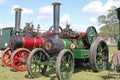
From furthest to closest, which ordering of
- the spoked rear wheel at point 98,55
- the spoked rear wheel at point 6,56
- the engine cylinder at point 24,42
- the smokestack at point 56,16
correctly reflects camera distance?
the spoked rear wheel at point 6,56, the engine cylinder at point 24,42, the spoked rear wheel at point 98,55, the smokestack at point 56,16

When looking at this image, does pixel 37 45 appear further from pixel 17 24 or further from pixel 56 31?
pixel 56 31

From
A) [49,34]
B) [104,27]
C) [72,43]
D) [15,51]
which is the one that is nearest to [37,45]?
[49,34]

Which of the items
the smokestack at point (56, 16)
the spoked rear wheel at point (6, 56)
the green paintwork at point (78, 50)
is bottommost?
the spoked rear wheel at point (6, 56)

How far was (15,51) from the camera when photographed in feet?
27.7

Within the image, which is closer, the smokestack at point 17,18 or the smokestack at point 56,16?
the smokestack at point 56,16

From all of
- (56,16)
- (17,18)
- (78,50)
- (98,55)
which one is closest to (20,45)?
(17,18)

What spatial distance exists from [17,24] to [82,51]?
3954 mm

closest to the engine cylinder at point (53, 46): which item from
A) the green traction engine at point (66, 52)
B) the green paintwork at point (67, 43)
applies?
the green traction engine at point (66, 52)

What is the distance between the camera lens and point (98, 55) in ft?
26.1

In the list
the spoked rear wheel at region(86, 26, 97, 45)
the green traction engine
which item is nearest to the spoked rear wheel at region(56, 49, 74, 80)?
the green traction engine

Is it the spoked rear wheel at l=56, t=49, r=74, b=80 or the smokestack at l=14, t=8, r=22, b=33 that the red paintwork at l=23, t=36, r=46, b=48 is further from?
the spoked rear wheel at l=56, t=49, r=74, b=80

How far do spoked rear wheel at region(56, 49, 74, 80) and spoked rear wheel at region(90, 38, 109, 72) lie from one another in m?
1.18

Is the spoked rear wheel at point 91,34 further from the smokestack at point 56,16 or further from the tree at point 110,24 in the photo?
the tree at point 110,24

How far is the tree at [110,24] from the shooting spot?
159 ft
